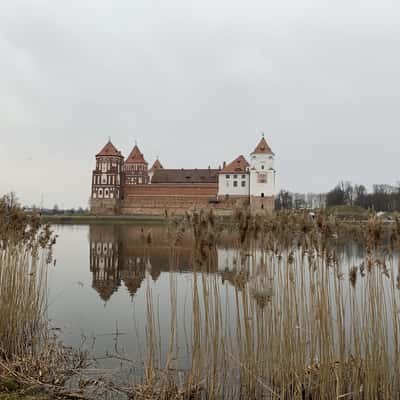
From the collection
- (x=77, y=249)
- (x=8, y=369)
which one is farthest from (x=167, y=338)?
(x=77, y=249)

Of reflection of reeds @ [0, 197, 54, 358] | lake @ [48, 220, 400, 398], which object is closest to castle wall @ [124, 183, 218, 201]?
lake @ [48, 220, 400, 398]

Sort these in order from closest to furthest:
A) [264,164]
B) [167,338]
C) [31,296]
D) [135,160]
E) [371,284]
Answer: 1. [371,284]
2. [31,296]
3. [167,338]
4. [264,164]
5. [135,160]

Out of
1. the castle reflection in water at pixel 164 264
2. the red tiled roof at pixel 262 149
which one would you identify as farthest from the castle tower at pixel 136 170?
the castle reflection in water at pixel 164 264

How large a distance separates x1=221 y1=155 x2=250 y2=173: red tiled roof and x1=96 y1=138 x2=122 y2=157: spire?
17.6 m

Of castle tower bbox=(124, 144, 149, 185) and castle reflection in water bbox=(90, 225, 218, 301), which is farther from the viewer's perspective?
castle tower bbox=(124, 144, 149, 185)

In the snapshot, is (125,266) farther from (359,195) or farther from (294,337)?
(359,195)

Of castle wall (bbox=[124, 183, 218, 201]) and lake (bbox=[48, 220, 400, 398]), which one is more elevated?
castle wall (bbox=[124, 183, 218, 201])

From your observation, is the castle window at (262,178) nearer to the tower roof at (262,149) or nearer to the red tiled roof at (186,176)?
the tower roof at (262,149)

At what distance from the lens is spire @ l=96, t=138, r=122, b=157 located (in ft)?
211

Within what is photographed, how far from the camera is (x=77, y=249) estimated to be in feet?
64.4

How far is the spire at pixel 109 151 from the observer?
211 ft

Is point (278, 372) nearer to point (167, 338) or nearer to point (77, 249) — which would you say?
point (167, 338)

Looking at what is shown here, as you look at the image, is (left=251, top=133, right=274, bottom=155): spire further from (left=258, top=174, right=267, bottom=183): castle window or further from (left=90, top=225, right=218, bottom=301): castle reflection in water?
(left=90, top=225, right=218, bottom=301): castle reflection in water

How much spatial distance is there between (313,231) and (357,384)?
4.92ft
